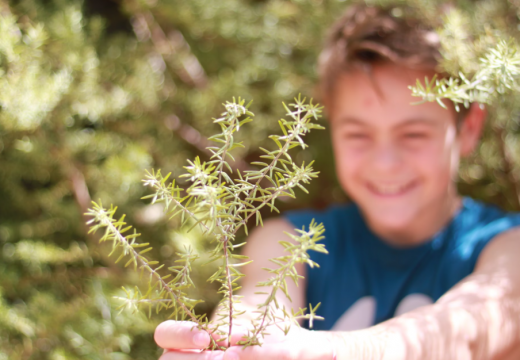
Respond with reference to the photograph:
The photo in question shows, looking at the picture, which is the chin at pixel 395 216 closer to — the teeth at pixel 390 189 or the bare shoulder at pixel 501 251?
the teeth at pixel 390 189

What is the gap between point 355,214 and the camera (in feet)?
4.56

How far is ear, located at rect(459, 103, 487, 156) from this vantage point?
1.18 m

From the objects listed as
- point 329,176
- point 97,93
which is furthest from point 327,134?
point 97,93

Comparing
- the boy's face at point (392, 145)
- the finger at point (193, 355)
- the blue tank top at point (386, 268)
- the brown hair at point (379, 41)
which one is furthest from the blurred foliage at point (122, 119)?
the finger at point (193, 355)

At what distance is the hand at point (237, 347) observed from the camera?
20.8 inches

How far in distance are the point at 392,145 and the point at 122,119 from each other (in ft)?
2.73

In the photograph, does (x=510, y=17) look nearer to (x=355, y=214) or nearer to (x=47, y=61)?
(x=355, y=214)

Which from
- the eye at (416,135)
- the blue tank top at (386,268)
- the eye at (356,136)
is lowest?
the blue tank top at (386,268)

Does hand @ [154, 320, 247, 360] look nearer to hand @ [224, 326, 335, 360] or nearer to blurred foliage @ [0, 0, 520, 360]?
hand @ [224, 326, 335, 360]

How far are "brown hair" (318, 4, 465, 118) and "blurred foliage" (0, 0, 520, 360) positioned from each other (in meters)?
0.05

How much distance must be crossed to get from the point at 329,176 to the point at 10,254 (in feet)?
3.77

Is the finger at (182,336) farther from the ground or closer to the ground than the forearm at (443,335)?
farther from the ground

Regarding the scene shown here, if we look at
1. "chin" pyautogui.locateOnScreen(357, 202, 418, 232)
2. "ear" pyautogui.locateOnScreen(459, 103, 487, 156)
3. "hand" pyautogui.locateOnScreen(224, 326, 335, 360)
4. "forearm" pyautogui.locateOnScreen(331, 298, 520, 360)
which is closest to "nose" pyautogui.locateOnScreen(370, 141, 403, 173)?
"chin" pyautogui.locateOnScreen(357, 202, 418, 232)

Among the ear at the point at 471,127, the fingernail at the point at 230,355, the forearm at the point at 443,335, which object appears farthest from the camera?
the ear at the point at 471,127
